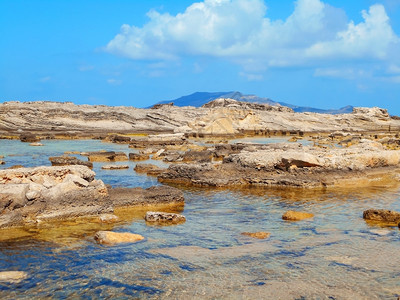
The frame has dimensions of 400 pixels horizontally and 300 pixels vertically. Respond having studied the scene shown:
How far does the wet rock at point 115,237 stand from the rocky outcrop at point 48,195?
1831 millimetres

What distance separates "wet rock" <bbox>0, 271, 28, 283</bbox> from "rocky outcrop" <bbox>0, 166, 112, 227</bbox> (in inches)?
107

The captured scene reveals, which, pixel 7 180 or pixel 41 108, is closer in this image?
pixel 7 180

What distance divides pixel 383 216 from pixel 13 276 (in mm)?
8076

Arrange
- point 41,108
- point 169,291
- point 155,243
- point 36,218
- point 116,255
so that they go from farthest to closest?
point 41,108 < point 36,218 < point 155,243 < point 116,255 < point 169,291

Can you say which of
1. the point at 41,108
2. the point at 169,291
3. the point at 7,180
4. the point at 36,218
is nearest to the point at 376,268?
the point at 169,291

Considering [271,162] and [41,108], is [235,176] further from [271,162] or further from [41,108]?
[41,108]

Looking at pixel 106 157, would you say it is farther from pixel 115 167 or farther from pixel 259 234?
pixel 259 234

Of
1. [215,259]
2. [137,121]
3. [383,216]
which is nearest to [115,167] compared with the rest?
[383,216]

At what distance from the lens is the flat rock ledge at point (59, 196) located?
9.42 meters

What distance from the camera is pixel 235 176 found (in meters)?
15.8

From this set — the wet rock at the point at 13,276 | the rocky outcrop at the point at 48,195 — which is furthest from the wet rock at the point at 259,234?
the wet rock at the point at 13,276

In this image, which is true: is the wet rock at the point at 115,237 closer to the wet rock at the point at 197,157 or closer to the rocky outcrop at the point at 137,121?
the wet rock at the point at 197,157

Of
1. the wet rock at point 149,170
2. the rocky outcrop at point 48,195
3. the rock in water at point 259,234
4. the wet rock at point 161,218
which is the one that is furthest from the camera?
the wet rock at point 149,170

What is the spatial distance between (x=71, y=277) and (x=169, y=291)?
1.59 meters
